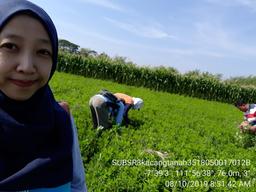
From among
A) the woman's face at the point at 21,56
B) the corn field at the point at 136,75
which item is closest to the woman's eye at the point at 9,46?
the woman's face at the point at 21,56

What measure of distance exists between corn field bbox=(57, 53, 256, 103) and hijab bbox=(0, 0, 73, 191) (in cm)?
2236

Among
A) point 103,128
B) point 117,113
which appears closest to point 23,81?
point 103,128

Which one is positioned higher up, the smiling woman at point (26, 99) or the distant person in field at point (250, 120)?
the smiling woman at point (26, 99)

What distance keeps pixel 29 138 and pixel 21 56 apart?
320 mm

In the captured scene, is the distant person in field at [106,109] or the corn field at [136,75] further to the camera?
the corn field at [136,75]

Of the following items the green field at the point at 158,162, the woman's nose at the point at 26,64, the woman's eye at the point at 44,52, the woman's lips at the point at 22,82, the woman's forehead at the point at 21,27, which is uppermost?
the woman's forehead at the point at 21,27

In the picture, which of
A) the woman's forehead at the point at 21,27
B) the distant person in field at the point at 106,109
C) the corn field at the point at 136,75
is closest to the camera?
the woman's forehead at the point at 21,27

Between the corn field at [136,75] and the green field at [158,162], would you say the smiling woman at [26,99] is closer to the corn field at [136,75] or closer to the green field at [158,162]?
the green field at [158,162]

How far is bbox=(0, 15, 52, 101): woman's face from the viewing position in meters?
1.48

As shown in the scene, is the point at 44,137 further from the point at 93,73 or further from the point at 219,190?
the point at 93,73

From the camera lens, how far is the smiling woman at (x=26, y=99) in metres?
1.48

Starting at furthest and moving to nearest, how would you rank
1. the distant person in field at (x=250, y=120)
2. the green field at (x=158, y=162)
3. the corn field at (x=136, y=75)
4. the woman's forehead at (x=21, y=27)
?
the corn field at (x=136, y=75), the distant person in field at (x=250, y=120), the green field at (x=158, y=162), the woman's forehead at (x=21, y=27)

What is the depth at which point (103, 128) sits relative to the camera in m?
7.28

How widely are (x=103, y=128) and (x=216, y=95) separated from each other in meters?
19.1
